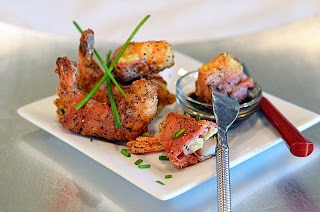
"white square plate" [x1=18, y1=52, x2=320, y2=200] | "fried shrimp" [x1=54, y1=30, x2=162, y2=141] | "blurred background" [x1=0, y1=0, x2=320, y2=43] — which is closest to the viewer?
"white square plate" [x1=18, y1=52, x2=320, y2=200]

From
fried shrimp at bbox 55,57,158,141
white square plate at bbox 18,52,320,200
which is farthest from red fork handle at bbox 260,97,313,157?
fried shrimp at bbox 55,57,158,141

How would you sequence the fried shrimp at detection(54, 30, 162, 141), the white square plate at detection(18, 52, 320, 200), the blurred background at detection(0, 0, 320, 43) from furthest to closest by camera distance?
the blurred background at detection(0, 0, 320, 43), the fried shrimp at detection(54, 30, 162, 141), the white square plate at detection(18, 52, 320, 200)

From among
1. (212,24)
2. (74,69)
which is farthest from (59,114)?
(212,24)

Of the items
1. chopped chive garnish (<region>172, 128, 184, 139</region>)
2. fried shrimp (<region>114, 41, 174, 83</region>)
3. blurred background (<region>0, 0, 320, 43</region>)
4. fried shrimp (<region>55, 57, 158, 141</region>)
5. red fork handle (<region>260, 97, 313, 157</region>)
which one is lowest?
blurred background (<region>0, 0, 320, 43</region>)


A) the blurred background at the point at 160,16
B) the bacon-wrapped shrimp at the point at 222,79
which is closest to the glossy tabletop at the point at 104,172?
the bacon-wrapped shrimp at the point at 222,79

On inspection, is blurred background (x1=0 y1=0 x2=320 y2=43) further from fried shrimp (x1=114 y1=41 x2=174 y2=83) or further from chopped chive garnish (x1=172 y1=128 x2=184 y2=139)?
chopped chive garnish (x1=172 y1=128 x2=184 y2=139)

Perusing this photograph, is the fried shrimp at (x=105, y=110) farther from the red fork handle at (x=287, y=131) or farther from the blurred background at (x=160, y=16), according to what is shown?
the blurred background at (x=160, y=16)

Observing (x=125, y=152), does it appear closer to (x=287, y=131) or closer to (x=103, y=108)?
(x=103, y=108)
